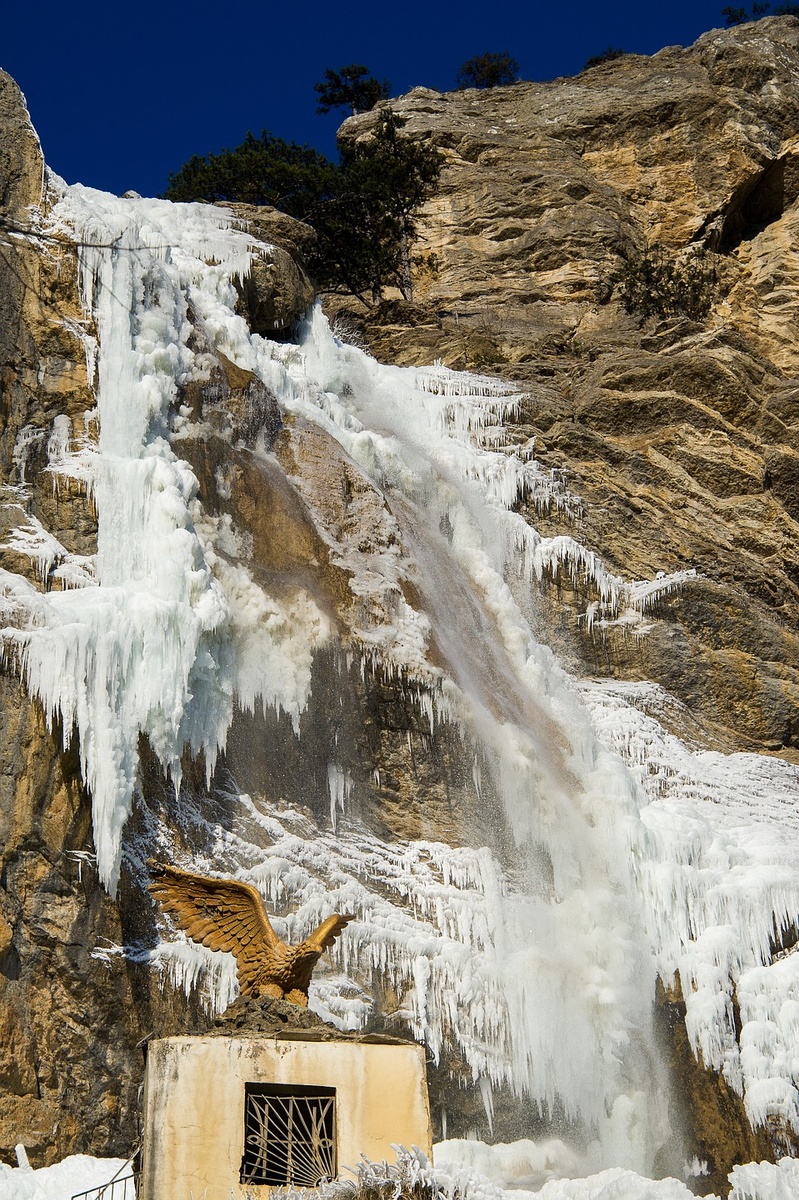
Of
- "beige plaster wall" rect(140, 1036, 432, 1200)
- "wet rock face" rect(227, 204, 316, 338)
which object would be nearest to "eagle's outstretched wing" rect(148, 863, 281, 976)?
"beige plaster wall" rect(140, 1036, 432, 1200)

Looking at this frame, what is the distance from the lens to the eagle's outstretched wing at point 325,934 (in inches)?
425

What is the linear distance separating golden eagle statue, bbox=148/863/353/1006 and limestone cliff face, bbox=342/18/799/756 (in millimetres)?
8822

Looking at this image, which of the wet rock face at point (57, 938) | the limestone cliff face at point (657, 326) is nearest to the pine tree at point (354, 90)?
the limestone cliff face at point (657, 326)

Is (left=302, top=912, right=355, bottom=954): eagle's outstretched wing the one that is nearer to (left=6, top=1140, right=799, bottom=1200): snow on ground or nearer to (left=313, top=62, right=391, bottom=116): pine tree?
(left=6, top=1140, right=799, bottom=1200): snow on ground

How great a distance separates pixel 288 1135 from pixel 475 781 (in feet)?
22.7

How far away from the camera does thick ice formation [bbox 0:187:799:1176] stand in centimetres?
1392

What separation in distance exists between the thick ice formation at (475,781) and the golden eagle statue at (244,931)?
5.97 feet

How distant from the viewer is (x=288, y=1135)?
945cm

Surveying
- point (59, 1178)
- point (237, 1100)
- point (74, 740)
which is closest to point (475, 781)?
point (74, 740)

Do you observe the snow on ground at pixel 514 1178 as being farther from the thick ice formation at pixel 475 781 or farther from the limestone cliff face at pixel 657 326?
the limestone cliff face at pixel 657 326

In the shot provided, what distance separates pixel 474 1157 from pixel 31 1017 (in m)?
4.16

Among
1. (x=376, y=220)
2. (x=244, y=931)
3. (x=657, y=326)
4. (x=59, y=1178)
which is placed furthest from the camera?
(x=376, y=220)

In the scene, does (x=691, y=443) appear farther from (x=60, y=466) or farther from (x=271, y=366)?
(x=60, y=466)

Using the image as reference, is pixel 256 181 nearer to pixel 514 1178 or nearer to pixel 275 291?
pixel 275 291
